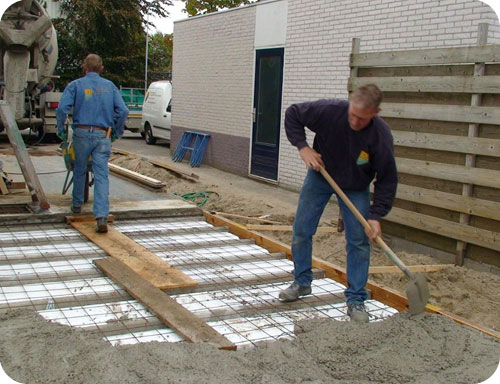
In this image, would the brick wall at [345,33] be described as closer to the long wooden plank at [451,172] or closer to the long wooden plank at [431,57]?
the long wooden plank at [431,57]

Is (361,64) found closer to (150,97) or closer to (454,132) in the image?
(454,132)

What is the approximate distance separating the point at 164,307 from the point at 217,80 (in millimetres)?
9914

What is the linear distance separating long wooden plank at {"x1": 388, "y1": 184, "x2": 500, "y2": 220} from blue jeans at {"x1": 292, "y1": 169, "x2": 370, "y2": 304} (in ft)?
6.53

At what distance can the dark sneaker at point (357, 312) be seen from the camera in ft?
13.3

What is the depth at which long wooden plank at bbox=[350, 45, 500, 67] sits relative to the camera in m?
5.66

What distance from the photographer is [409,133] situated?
6449mm

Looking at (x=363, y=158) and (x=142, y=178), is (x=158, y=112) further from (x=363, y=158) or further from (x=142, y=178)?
(x=363, y=158)

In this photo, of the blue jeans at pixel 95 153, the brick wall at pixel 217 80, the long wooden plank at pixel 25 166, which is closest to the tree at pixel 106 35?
the brick wall at pixel 217 80

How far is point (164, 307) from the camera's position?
13.3 ft

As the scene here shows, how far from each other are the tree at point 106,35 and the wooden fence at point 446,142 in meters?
19.2

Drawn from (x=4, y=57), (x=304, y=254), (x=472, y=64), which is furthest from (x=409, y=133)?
(x=4, y=57)

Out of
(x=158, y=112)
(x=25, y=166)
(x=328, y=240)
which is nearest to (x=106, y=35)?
(x=158, y=112)

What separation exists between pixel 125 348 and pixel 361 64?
4775mm

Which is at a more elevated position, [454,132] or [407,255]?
[454,132]
